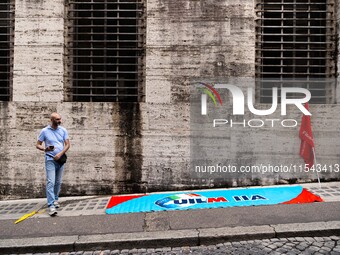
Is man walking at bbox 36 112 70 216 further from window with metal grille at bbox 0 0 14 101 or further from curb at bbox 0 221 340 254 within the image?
window with metal grille at bbox 0 0 14 101

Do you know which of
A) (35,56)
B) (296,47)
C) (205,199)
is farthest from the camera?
(296,47)

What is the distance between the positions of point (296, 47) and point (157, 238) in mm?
5560

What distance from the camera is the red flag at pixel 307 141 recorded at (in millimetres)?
6879

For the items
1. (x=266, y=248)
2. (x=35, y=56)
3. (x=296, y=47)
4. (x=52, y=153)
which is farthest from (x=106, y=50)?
(x=266, y=248)

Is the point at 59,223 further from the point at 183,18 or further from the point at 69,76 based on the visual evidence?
the point at 183,18

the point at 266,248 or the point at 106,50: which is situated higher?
the point at 106,50

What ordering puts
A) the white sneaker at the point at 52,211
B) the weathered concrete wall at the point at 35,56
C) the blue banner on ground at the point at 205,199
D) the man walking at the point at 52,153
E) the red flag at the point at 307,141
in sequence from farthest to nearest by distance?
the weathered concrete wall at the point at 35,56
the red flag at the point at 307,141
the blue banner on ground at the point at 205,199
the man walking at the point at 52,153
the white sneaker at the point at 52,211

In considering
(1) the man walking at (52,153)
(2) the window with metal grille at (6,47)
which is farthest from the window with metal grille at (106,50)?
(1) the man walking at (52,153)

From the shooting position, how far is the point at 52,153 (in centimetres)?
553

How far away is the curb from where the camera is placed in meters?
4.16

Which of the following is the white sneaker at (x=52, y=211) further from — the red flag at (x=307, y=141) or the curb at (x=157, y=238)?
the red flag at (x=307, y=141)

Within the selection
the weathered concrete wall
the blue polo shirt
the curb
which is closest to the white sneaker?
the blue polo shirt

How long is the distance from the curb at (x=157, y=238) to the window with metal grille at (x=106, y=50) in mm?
3693

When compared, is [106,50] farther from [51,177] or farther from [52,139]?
[51,177]
